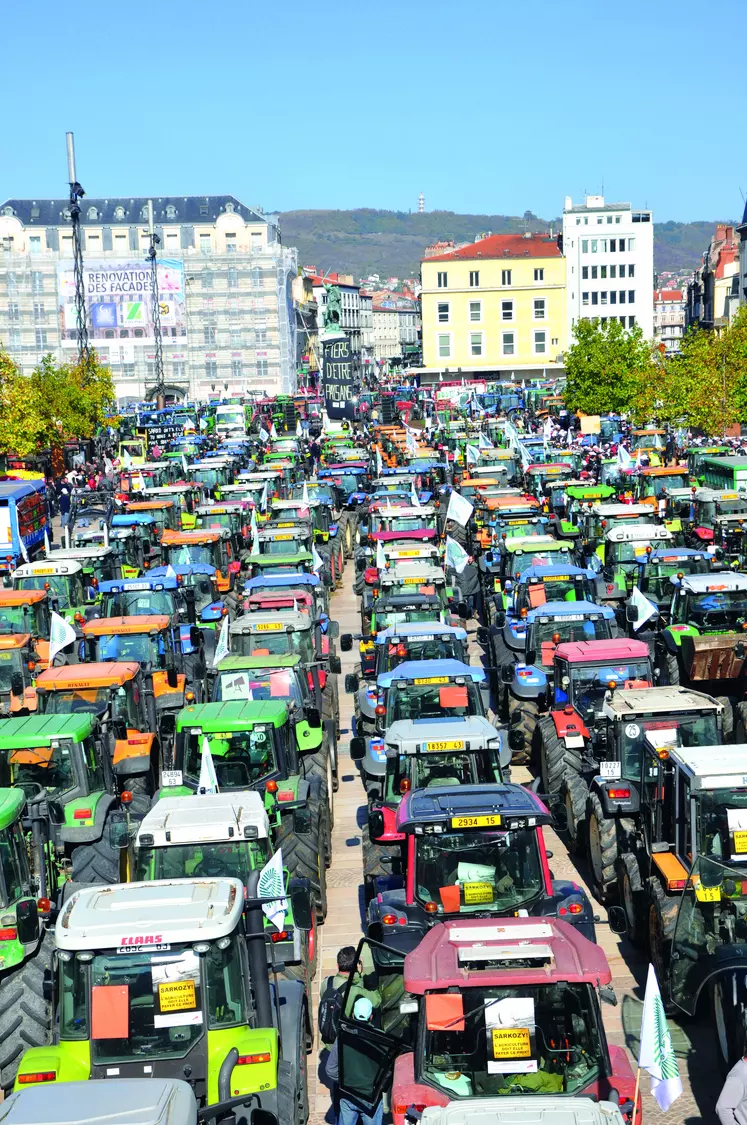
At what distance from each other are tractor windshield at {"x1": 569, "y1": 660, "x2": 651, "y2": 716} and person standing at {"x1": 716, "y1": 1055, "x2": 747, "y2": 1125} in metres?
7.94

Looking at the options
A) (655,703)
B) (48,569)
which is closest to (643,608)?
(655,703)

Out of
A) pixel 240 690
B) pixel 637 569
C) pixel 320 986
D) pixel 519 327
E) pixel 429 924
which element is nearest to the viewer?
pixel 429 924

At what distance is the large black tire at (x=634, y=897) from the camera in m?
12.5

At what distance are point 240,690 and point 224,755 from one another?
268cm

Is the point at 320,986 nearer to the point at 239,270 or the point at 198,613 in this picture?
the point at 198,613

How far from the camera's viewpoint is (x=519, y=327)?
378ft

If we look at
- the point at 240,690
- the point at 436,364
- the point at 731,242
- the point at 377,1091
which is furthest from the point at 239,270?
the point at 377,1091

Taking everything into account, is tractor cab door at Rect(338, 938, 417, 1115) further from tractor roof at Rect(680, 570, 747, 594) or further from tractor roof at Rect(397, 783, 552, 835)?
tractor roof at Rect(680, 570, 747, 594)

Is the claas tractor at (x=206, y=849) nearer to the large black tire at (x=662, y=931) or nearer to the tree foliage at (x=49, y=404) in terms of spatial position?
the large black tire at (x=662, y=931)

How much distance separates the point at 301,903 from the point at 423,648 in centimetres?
765

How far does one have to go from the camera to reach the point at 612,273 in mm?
130750

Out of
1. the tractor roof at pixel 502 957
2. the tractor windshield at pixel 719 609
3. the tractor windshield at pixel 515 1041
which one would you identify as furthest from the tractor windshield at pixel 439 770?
the tractor windshield at pixel 719 609

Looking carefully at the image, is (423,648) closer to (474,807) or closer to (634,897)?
(634,897)

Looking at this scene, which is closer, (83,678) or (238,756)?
(238,756)
